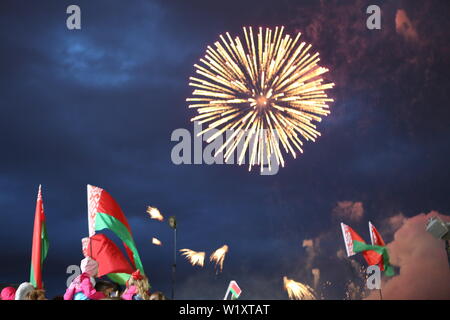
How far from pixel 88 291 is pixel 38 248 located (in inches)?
266

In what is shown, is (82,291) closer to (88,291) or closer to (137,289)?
(88,291)

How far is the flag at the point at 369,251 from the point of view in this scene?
1061 inches

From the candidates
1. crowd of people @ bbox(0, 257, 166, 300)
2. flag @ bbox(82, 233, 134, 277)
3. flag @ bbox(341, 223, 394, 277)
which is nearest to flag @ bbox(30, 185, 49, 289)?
flag @ bbox(82, 233, 134, 277)

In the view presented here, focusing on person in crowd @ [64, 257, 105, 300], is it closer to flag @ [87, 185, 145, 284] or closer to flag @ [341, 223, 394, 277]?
flag @ [87, 185, 145, 284]

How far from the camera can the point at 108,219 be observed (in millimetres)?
17750

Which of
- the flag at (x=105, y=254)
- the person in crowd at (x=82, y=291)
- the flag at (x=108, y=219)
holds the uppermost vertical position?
the flag at (x=108, y=219)

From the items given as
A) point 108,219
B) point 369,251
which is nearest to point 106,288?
point 108,219

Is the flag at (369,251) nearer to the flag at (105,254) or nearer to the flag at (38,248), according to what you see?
the flag at (105,254)

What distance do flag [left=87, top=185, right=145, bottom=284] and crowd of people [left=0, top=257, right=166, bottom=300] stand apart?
3644 millimetres

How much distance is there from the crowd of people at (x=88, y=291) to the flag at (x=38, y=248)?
3.05 m

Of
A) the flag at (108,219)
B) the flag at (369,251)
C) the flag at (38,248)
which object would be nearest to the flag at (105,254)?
the flag at (108,219)
